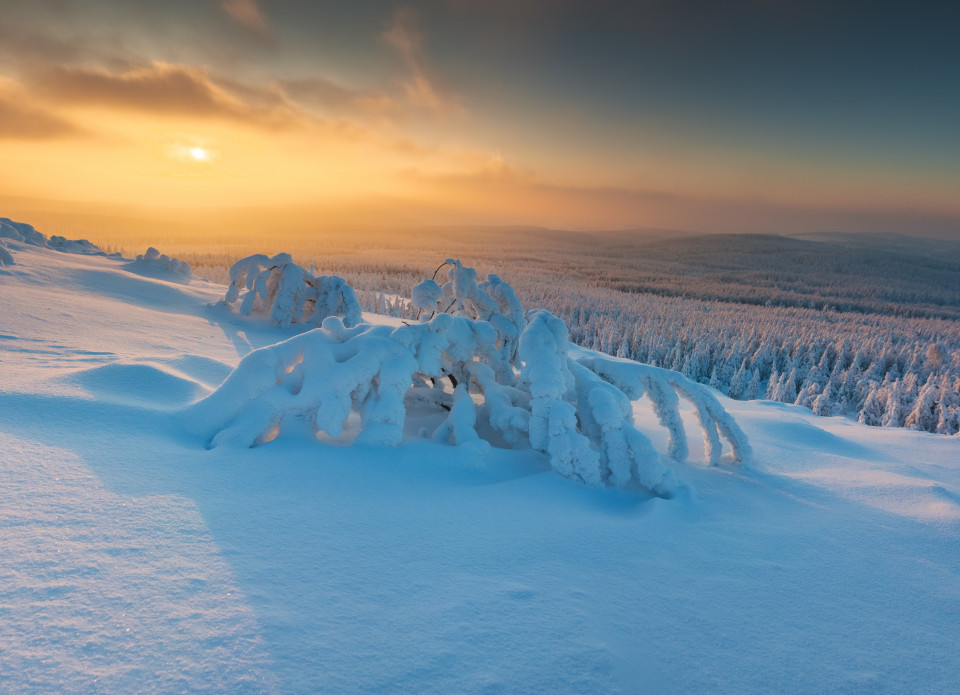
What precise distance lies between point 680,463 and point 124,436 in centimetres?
522

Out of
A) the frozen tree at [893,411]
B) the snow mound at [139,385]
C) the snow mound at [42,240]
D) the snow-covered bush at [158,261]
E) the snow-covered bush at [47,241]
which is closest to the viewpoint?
the snow mound at [139,385]

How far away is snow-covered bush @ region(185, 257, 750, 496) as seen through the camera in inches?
158

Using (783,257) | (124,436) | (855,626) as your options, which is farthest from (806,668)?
(783,257)

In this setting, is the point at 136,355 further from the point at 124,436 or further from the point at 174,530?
the point at 174,530

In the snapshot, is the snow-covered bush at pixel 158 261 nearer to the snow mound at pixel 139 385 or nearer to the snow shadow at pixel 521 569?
the snow mound at pixel 139 385

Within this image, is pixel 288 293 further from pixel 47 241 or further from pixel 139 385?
pixel 47 241

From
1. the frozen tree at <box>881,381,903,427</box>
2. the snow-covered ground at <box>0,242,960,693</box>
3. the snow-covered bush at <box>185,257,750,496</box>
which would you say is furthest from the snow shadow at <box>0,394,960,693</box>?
the frozen tree at <box>881,381,903,427</box>

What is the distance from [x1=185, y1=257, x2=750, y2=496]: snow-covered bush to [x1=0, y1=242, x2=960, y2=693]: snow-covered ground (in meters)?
0.24

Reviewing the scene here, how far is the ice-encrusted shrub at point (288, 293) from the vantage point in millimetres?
10750

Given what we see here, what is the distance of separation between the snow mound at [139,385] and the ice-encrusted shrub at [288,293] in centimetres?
548

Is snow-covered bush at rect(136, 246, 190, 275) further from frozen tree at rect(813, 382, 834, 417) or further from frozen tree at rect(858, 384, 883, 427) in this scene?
frozen tree at rect(858, 384, 883, 427)

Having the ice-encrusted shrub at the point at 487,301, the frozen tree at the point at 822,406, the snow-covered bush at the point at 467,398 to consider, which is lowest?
the frozen tree at the point at 822,406

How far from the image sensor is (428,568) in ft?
8.43

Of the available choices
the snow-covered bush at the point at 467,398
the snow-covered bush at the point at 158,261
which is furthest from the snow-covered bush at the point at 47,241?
the snow-covered bush at the point at 467,398
